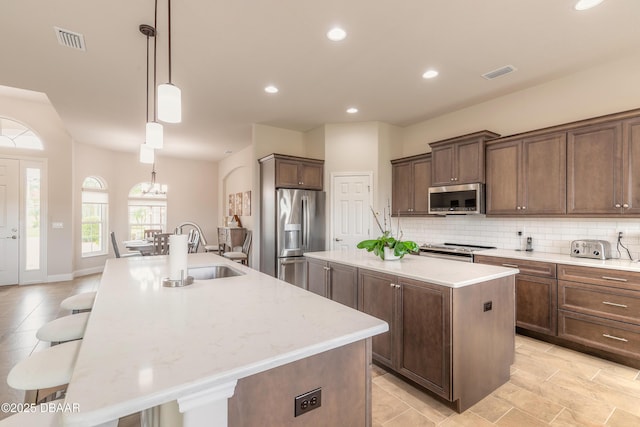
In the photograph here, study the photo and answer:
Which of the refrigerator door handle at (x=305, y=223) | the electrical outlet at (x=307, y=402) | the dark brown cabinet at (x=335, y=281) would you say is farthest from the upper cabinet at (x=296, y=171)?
the electrical outlet at (x=307, y=402)

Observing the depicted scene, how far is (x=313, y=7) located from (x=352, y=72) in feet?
3.68

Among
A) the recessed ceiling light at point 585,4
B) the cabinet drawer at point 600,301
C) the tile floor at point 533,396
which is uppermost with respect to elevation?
the recessed ceiling light at point 585,4

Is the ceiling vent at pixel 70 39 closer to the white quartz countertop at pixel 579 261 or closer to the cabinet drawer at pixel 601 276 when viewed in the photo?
the white quartz countertop at pixel 579 261

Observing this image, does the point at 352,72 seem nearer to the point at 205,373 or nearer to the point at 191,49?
the point at 191,49

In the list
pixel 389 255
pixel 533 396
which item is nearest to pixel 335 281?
pixel 389 255

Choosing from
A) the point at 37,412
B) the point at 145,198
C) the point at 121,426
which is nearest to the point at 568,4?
the point at 37,412

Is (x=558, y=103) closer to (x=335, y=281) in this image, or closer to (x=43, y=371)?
(x=335, y=281)

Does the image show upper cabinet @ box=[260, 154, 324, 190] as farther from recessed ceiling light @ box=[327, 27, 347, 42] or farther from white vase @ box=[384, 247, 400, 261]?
white vase @ box=[384, 247, 400, 261]

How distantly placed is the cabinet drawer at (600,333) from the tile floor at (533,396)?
167 millimetres

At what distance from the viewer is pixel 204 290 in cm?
168

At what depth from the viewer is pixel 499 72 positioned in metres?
3.31

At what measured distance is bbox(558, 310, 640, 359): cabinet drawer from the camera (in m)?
2.55

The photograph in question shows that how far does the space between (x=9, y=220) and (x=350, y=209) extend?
6.35 meters

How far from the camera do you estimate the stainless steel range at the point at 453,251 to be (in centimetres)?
376
